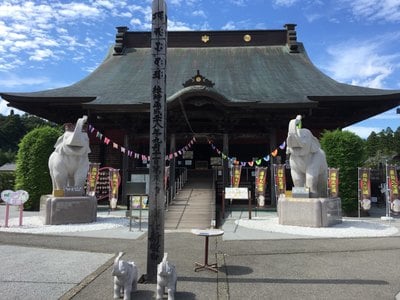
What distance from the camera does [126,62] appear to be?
883 inches

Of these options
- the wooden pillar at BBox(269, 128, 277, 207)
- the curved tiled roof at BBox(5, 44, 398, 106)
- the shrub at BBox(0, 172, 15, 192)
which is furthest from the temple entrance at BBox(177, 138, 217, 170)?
the shrub at BBox(0, 172, 15, 192)

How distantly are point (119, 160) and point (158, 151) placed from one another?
13913 mm

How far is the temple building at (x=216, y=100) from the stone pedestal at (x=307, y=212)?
5425mm

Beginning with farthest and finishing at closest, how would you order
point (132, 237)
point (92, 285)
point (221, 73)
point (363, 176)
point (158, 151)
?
1. point (221, 73)
2. point (363, 176)
3. point (132, 237)
4. point (158, 151)
5. point (92, 285)

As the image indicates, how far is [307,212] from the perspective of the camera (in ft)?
35.5

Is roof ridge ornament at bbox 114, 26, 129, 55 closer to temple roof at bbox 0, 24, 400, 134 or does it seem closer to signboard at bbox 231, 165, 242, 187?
temple roof at bbox 0, 24, 400, 134

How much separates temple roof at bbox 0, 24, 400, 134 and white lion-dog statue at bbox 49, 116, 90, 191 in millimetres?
4347

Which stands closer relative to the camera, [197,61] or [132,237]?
[132,237]

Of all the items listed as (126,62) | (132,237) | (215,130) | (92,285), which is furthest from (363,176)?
(126,62)

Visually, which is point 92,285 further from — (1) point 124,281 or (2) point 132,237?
(2) point 132,237

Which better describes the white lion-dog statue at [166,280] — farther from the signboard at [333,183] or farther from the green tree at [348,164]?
the green tree at [348,164]

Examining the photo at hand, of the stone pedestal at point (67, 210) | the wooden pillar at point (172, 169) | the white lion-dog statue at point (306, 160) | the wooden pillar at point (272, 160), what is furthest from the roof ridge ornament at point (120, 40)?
the white lion-dog statue at point (306, 160)

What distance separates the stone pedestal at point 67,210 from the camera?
11109 mm

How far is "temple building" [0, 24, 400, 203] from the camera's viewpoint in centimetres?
1590
